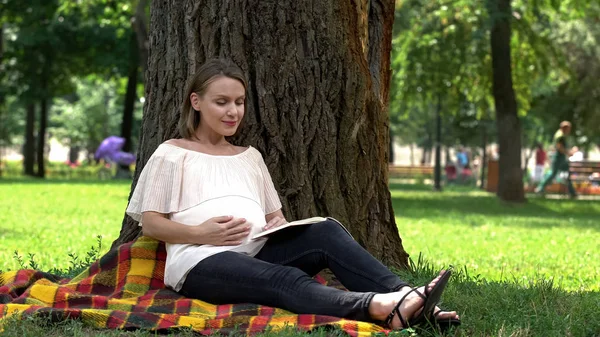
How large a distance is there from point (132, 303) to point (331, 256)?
1.03 m

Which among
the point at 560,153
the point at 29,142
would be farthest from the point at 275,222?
the point at 29,142

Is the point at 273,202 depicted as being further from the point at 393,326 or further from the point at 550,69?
the point at 550,69

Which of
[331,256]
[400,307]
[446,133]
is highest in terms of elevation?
[446,133]

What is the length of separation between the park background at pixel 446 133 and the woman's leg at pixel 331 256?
48cm

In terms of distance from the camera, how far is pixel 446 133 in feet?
160

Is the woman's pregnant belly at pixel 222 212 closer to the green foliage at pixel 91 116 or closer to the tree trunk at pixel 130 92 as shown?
the tree trunk at pixel 130 92

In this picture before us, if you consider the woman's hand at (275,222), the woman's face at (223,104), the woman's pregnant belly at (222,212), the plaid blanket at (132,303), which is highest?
the woman's face at (223,104)

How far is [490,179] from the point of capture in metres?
32.3

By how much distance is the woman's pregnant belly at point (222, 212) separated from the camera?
5.08 metres

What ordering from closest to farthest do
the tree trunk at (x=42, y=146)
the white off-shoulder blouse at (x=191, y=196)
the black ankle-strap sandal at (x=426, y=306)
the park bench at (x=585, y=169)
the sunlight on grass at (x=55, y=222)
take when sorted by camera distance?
the black ankle-strap sandal at (x=426, y=306) < the white off-shoulder blouse at (x=191, y=196) < the sunlight on grass at (x=55, y=222) < the park bench at (x=585, y=169) < the tree trunk at (x=42, y=146)

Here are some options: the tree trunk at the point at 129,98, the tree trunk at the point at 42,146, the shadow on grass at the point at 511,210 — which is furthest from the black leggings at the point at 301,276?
the tree trunk at the point at 42,146

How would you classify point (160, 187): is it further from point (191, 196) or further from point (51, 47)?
point (51, 47)

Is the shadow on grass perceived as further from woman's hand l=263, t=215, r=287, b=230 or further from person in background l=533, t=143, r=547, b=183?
person in background l=533, t=143, r=547, b=183

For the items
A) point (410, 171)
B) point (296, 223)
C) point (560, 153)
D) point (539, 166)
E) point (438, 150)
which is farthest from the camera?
point (410, 171)
